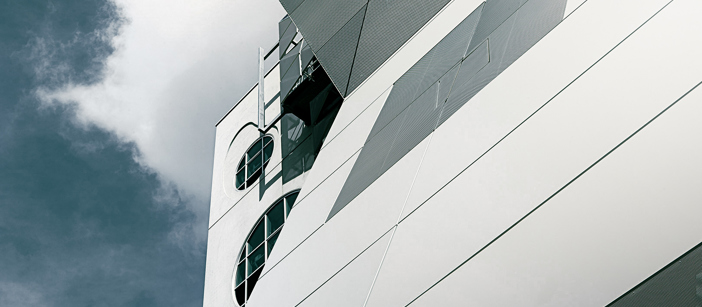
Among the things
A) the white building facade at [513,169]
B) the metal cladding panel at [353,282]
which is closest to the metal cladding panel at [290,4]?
the white building facade at [513,169]

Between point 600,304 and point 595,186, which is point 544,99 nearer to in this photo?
point 595,186

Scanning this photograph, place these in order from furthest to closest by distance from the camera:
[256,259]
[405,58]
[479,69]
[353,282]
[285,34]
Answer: [285,34] < [256,259] < [405,58] < [479,69] < [353,282]

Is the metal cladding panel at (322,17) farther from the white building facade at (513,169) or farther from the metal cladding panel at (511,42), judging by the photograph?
the metal cladding panel at (511,42)

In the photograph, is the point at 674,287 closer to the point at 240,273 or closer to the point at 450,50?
the point at 450,50

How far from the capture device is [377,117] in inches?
448

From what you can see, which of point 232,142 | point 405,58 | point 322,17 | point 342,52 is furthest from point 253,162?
point 405,58

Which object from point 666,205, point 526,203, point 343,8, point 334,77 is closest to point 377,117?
point 334,77

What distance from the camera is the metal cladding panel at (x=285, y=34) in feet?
62.7

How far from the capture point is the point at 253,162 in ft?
→ 66.0

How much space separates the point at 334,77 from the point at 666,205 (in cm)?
1034

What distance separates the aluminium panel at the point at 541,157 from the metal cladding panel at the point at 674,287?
1.34m

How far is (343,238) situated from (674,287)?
16.4ft

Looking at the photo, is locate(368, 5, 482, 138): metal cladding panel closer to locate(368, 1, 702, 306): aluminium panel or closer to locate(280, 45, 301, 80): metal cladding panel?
locate(368, 1, 702, 306): aluminium panel

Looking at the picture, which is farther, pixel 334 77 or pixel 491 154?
pixel 334 77
